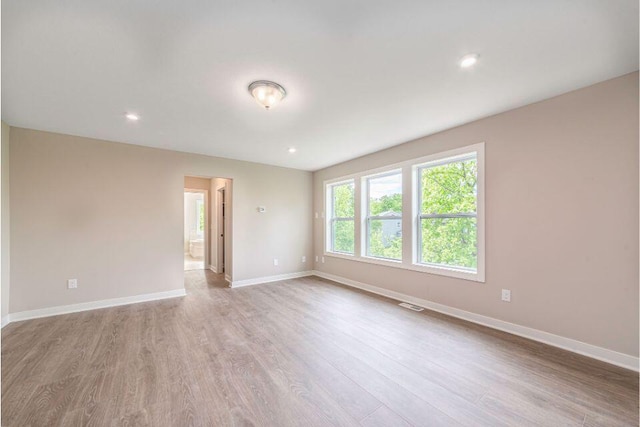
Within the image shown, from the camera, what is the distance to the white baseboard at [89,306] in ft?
10.6

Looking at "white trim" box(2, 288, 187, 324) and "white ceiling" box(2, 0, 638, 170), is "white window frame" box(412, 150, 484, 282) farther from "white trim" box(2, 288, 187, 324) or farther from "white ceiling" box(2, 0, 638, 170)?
"white trim" box(2, 288, 187, 324)

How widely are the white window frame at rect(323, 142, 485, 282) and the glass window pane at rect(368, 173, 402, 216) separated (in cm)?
14

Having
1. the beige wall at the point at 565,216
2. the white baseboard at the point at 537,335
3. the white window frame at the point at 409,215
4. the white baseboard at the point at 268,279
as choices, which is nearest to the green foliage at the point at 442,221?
the white window frame at the point at 409,215

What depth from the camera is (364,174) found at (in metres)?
4.66

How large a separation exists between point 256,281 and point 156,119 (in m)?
3.33

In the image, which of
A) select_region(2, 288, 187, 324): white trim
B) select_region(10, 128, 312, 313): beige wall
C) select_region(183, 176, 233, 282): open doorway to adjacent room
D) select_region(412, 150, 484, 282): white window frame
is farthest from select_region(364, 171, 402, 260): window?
select_region(2, 288, 187, 324): white trim

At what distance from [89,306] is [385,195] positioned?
4.82 metres

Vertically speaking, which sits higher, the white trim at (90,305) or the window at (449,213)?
the window at (449,213)

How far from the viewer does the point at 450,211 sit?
341cm

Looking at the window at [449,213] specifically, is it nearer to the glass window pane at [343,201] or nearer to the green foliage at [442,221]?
the green foliage at [442,221]

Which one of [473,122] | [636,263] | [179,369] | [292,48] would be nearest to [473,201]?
[473,122]

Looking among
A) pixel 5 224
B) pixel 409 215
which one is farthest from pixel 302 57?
pixel 5 224

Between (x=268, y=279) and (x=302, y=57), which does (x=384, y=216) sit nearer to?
(x=268, y=279)

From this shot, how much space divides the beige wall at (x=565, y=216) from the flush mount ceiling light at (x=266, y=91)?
2.37 m
